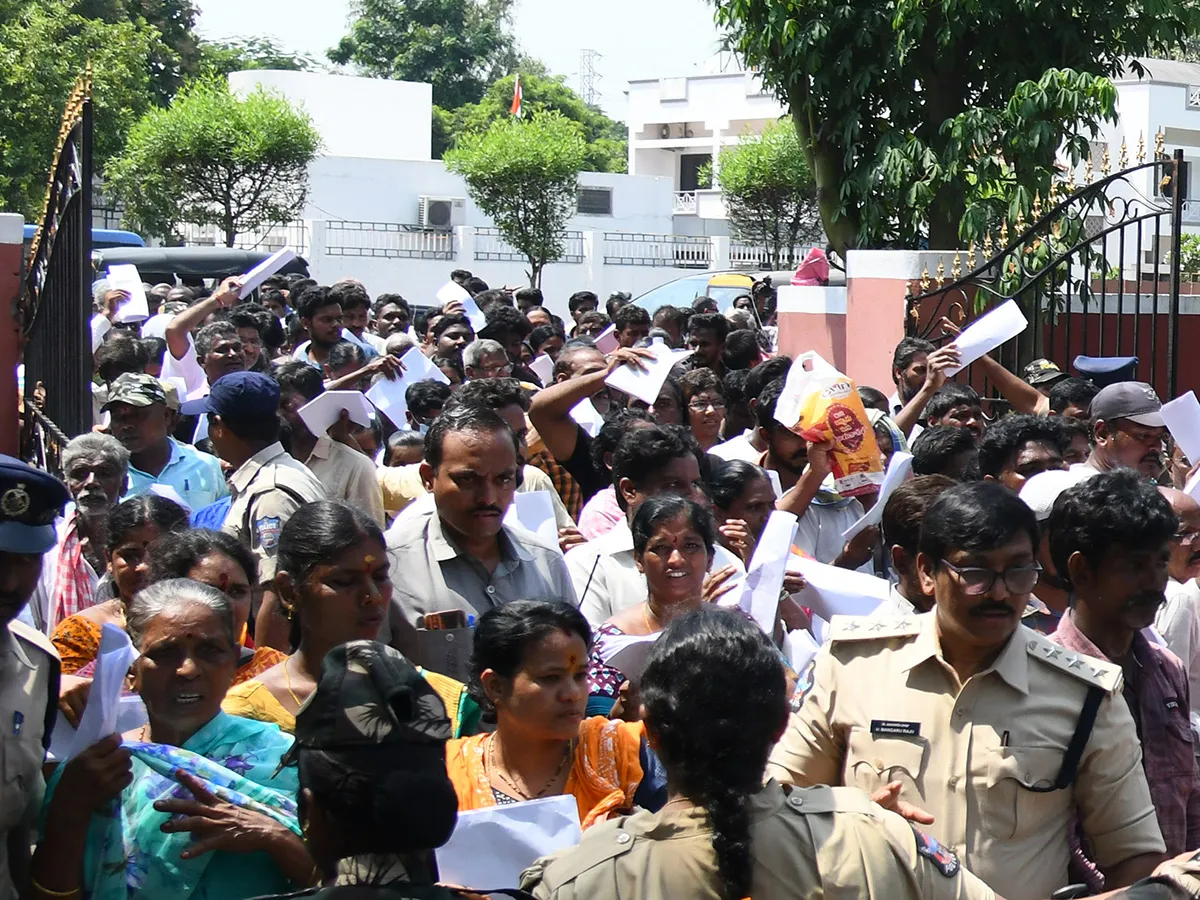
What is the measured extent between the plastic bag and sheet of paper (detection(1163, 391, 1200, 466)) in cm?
119

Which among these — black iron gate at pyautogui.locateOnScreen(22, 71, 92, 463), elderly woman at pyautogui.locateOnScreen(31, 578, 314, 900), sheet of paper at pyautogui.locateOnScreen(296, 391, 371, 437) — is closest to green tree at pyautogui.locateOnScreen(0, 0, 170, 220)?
black iron gate at pyautogui.locateOnScreen(22, 71, 92, 463)

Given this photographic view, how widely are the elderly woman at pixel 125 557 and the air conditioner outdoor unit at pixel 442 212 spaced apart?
39838 millimetres

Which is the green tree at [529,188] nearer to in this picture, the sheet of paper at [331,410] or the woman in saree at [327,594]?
the sheet of paper at [331,410]

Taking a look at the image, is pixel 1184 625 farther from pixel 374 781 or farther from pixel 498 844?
pixel 374 781

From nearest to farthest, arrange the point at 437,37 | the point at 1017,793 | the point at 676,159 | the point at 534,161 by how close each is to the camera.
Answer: the point at 1017,793 < the point at 534,161 < the point at 676,159 < the point at 437,37

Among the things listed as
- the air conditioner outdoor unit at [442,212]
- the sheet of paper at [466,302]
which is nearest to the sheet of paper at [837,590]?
the sheet of paper at [466,302]

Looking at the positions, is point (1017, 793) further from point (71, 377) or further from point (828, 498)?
point (71, 377)

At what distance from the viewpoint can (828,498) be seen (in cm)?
620

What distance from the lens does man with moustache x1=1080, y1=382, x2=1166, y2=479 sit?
643 cm

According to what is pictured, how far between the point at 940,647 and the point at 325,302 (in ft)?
21.8

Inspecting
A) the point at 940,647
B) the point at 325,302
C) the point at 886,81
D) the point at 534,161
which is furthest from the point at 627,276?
the point at 940,647

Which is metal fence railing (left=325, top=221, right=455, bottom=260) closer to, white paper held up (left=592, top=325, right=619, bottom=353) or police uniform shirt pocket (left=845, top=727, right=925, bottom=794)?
white paper held up (left=592, top=325, right=619, bottom=353)

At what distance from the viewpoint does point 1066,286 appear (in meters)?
11.8

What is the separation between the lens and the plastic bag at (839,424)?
595 centimetres
